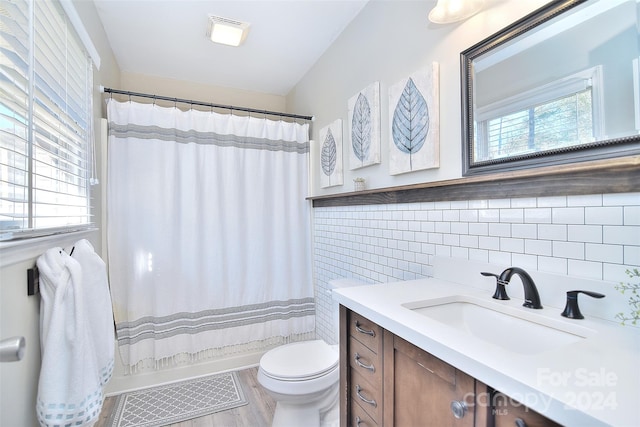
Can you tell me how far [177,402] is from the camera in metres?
1.98

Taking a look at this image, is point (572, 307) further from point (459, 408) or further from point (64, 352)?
point (64, 352)

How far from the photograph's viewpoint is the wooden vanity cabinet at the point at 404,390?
2.03ft

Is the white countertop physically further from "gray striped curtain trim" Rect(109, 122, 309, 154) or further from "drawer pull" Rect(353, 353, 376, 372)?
"gray striped curtain trim" Rect(109, 122, 309, 154)

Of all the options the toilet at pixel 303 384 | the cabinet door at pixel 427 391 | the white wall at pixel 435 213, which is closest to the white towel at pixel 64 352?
the toilet at pixel 303 384

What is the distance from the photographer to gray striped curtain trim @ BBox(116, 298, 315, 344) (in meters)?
2.11

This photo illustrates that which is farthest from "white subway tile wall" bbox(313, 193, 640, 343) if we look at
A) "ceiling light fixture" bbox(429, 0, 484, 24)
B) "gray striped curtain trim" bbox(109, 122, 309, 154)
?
"gray striped curtain trim" bbox(109, 122, 309, 154)

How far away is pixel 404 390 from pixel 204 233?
6.23ft

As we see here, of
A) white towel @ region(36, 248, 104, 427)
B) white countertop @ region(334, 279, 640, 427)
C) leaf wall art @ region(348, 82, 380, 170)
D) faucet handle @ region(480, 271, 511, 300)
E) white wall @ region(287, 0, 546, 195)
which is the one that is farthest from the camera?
leaf wall art @ region(348, 82, 380, 170)

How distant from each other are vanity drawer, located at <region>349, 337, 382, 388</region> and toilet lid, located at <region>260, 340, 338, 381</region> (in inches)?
18.2

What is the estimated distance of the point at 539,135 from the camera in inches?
38.2

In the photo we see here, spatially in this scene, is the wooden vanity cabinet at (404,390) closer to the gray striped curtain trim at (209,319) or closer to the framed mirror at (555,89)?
the framed mirror at (555,89)

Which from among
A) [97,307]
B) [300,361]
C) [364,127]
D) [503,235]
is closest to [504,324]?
[503,235]

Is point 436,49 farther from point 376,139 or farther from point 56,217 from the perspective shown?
point 56,217

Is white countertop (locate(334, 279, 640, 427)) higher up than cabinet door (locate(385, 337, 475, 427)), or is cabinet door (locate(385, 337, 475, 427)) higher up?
white countertop (locate(334, 279, 640, 427))
